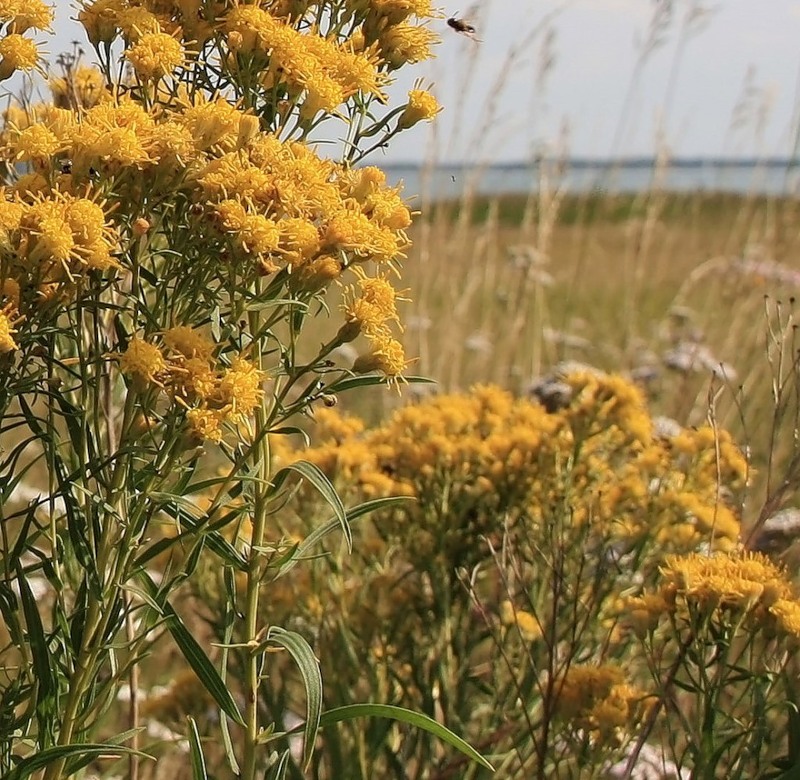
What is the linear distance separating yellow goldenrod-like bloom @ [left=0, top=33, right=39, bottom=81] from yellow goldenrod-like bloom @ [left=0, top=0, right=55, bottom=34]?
0.04 feet

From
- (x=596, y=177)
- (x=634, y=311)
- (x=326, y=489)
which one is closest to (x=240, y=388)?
(x=326, y=489)

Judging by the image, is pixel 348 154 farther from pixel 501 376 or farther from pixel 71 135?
pixel 501 376

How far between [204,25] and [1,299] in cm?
39

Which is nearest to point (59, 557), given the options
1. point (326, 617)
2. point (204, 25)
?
point (204, 25)

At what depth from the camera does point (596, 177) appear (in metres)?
4.45

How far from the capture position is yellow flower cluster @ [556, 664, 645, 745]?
4.96 feet

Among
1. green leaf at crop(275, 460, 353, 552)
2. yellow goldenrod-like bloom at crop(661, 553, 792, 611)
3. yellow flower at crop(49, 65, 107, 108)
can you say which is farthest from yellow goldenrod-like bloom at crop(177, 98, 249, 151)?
yellow goldenrod-like bloom at crop(661, 553, 792, 611)

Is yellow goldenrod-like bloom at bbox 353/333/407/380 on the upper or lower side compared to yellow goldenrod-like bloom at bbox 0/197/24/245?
lower

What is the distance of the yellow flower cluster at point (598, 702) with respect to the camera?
1.51m

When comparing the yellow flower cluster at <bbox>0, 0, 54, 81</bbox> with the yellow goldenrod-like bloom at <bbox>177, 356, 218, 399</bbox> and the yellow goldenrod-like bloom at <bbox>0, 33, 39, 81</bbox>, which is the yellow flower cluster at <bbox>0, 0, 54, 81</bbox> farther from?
the yellow goldenrod-like bloom at <bbox>177, 356, 218, 399</bbox>

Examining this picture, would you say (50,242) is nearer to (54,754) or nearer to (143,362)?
(143,362)

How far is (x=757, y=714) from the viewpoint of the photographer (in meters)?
1.31

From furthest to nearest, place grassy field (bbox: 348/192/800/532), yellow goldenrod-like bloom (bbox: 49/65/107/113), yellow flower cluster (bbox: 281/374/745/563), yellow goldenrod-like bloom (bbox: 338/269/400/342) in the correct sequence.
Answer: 1. grassy field (bbox: 348/192/800/532)
2. yellow flower cluster (bbox: 281/374/745/563)
3. yellow goldenrod-like bloom (bbox: 49/65/107/113)
4. yellow goldenrod-like bloom (bbox: 338/269/400/342)

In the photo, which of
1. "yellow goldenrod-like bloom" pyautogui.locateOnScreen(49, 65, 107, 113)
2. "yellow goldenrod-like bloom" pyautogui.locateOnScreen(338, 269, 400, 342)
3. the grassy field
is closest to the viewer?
"yellow goldenrod-like bloom" pyautogui.locateOnScreen(338, 269, 400, 342)
